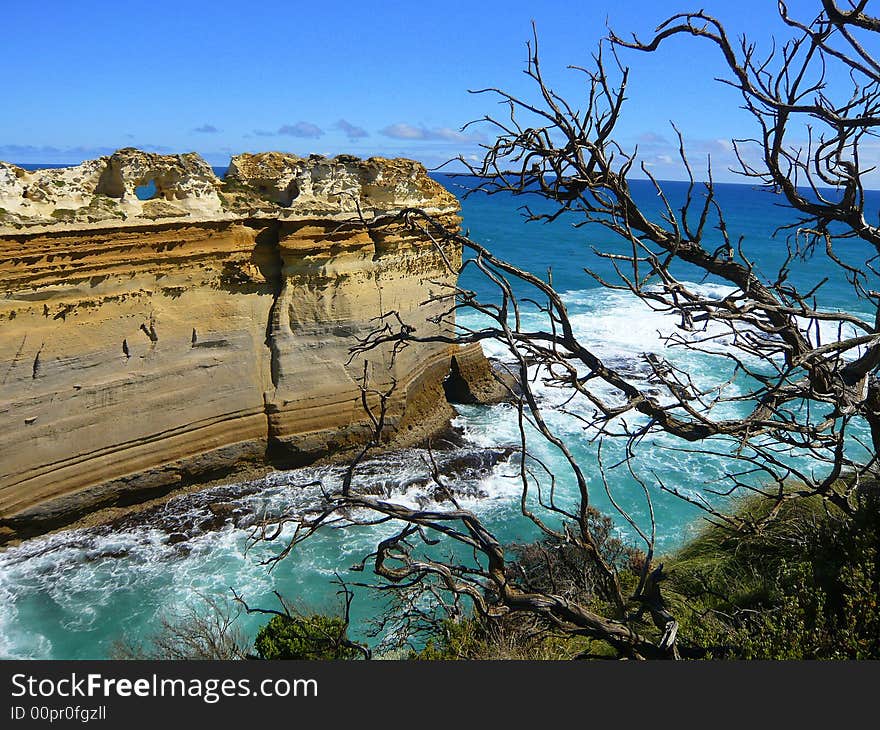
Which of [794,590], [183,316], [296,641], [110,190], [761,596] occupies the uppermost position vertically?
[110,190]

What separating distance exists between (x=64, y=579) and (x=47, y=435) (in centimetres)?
196

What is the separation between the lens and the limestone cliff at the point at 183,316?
395 inches

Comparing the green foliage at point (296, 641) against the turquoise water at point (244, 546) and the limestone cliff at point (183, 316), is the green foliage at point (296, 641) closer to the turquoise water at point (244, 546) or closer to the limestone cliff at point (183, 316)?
the turquoise water at point (244, 546)

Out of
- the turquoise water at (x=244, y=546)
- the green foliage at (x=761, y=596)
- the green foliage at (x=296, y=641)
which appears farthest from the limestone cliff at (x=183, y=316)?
the green foliage at (x=761, y=596)

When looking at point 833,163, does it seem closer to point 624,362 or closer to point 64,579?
point 64,579

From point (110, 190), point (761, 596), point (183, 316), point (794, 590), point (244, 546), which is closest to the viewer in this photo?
point (794, 590)

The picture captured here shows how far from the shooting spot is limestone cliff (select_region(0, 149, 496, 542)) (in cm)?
1002

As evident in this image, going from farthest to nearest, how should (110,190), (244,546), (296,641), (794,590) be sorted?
(244,546), (110,190), (296,641), (794,590)

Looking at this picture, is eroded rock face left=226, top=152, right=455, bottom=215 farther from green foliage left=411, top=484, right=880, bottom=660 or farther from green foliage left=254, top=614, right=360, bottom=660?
green foliage left=411, top=484, right=880, bottom=660

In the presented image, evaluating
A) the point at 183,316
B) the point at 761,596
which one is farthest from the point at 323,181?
the point at 761,596

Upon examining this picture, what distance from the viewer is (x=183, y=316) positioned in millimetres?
11484

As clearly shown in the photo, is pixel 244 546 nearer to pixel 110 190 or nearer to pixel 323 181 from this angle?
pixel 110 190

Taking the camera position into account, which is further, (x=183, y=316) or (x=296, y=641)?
(x=183, y=316)

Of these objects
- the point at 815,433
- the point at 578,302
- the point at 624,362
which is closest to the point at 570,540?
the point at 815,433
